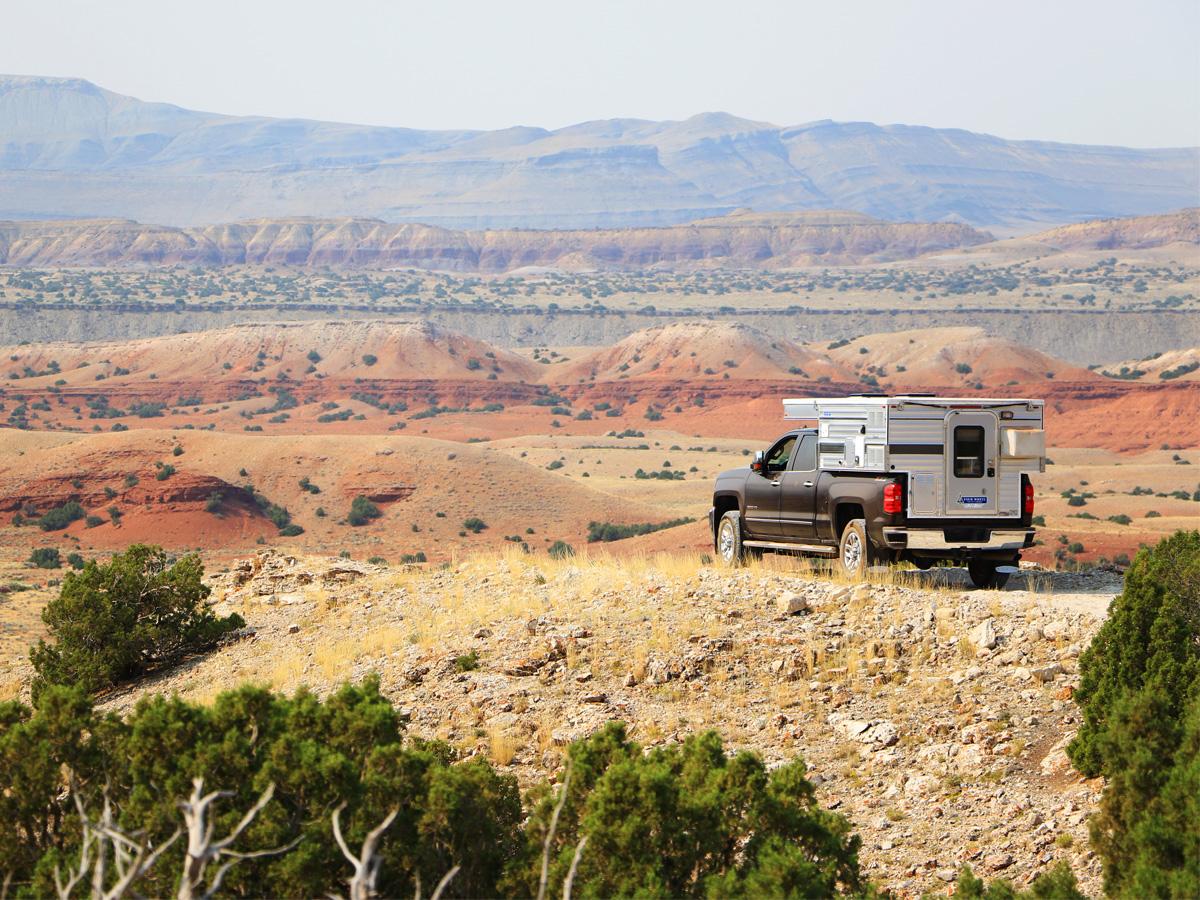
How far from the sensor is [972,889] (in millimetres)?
10016

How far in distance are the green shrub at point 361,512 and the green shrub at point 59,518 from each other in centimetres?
926

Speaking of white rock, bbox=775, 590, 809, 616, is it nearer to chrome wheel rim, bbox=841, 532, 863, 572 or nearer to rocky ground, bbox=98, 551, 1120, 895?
rocky ground, bbox=98, 551, 1120, 895

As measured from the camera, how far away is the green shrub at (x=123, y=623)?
59.3ft

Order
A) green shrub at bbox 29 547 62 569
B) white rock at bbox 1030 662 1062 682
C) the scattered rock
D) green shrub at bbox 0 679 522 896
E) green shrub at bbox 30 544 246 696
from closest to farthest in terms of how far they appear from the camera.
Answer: green shrub at bbox 0 679 522 896, the scattered rock, white rock at bbox 1030 662 1062 682, green shrub at bbox 30 544 246 696, green shrub at bbox 29 547 62 569

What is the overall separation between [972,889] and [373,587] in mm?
11233

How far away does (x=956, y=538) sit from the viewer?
52.9 feet

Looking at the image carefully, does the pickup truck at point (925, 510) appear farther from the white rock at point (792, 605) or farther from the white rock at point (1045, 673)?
the white rock at point (1045, 673)

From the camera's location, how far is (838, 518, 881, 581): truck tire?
16.5 meters

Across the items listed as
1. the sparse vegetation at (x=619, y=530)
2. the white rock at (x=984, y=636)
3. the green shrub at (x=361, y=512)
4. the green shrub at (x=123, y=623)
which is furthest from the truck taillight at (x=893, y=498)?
the green shrub at (x=361, y=512)

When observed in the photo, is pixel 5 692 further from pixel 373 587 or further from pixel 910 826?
pixel 910 826

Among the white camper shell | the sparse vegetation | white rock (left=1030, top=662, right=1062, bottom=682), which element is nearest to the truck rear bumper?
the white camper shell

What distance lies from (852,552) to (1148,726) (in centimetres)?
593

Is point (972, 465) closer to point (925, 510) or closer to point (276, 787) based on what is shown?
point (925, 510)

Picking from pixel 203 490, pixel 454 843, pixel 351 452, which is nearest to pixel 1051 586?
pixel 454 843
